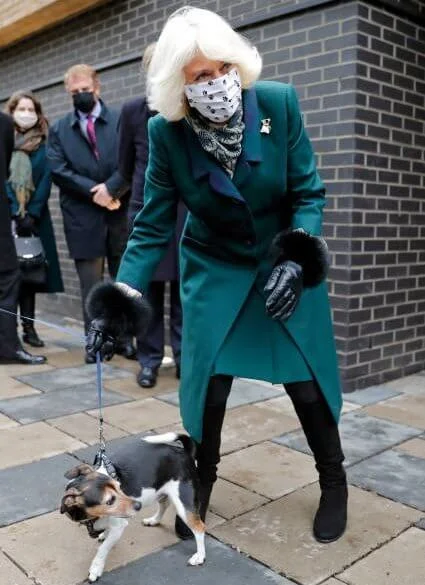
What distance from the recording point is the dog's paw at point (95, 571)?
2.44m

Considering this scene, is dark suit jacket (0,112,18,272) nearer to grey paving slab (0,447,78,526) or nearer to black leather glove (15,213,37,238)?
black leather glove (15,213,37,238)

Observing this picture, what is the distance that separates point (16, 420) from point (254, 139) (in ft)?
8.54

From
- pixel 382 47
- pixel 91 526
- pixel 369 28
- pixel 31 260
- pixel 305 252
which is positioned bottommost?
pixel 91 526

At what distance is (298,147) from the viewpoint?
251 cm

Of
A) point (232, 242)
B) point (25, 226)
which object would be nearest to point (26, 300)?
point (25, 226)

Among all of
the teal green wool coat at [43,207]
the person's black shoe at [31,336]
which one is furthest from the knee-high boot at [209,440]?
the person's black shoe at [31,336]

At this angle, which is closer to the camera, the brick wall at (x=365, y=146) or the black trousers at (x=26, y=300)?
the brick wall at (x=365, y=146)

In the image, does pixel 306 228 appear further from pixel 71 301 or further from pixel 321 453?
pixel 71 301

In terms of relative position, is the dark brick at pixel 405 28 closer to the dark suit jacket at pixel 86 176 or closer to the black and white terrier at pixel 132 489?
the dark suit jacket at pixel 86 176

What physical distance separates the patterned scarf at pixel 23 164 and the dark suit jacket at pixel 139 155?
1.31 m

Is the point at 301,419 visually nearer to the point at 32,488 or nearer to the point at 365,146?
the point at 32,488

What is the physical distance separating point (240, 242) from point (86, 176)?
3283mm

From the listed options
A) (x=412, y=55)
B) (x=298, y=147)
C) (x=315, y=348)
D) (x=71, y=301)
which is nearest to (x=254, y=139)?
(x=298, y=147)

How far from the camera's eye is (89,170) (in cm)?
554
